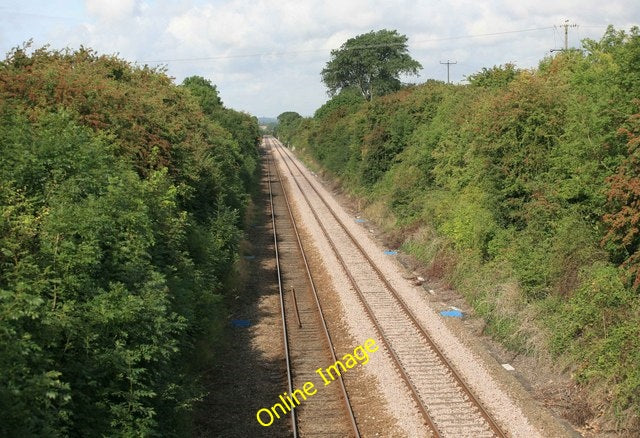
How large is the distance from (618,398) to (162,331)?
8.34 metres

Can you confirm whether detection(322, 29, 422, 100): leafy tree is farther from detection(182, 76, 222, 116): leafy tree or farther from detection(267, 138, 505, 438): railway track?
detection(267, 138, 505, 438): railway track

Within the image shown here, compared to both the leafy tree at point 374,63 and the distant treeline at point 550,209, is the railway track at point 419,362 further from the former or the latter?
the leafy tree at point 374,63

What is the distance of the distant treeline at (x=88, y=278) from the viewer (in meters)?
7.16

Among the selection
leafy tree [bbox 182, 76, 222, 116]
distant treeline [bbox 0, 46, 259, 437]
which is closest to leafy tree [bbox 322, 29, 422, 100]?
leafy tree [bbox 182, 76, 222, 116]

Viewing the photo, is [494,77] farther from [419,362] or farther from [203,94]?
[203,94]

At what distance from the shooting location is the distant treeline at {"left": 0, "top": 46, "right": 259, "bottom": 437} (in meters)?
7.16

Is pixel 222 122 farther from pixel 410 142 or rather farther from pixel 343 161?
pixel 410 142

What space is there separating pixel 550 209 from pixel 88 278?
12578 mm

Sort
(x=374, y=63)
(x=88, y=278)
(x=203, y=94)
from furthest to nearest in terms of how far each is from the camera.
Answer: (x=374, y=63)
(x=203, y=94)
(x=88, y=278)

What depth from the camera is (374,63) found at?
80.4m

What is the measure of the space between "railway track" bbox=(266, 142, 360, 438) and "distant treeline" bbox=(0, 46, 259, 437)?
2.20 metres

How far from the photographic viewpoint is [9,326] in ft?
21.9

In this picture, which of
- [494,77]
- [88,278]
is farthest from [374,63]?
[88,278]

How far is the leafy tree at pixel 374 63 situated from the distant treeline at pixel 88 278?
217 ft
